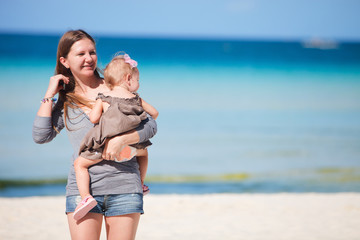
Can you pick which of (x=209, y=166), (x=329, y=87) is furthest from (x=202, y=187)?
(x=329, y=87)

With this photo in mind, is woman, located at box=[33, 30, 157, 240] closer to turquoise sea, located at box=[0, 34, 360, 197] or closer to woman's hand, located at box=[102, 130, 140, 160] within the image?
woman's hand, located at box=[102, 130, 140, 160]

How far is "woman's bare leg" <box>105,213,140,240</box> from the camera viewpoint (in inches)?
105

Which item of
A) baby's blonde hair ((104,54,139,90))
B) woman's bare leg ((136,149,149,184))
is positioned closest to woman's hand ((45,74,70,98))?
baby's blonde hair ((104,54,139,90))

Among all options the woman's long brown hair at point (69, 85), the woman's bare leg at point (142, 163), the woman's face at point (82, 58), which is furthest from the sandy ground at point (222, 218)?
the woman's face at point (82, 58)

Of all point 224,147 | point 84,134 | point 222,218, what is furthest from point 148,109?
point 224,147

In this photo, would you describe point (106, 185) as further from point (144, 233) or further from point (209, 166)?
point (209, 166)

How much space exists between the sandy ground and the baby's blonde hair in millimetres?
3077

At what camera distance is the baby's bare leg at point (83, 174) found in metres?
2.62

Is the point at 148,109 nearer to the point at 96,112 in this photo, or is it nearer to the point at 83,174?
the point at 96,112

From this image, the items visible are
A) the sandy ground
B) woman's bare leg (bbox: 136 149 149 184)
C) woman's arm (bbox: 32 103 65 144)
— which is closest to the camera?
woman's arm (bbox: 32 103 65 144)

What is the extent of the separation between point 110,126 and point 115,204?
0.46 metres

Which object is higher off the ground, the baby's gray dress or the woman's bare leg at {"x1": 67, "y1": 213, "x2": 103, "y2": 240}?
the baby's gray dress

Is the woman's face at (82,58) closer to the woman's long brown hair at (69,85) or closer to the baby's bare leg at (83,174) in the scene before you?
the woman's long brown hair at (69,85)

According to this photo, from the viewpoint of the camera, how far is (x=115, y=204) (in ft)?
8.77
